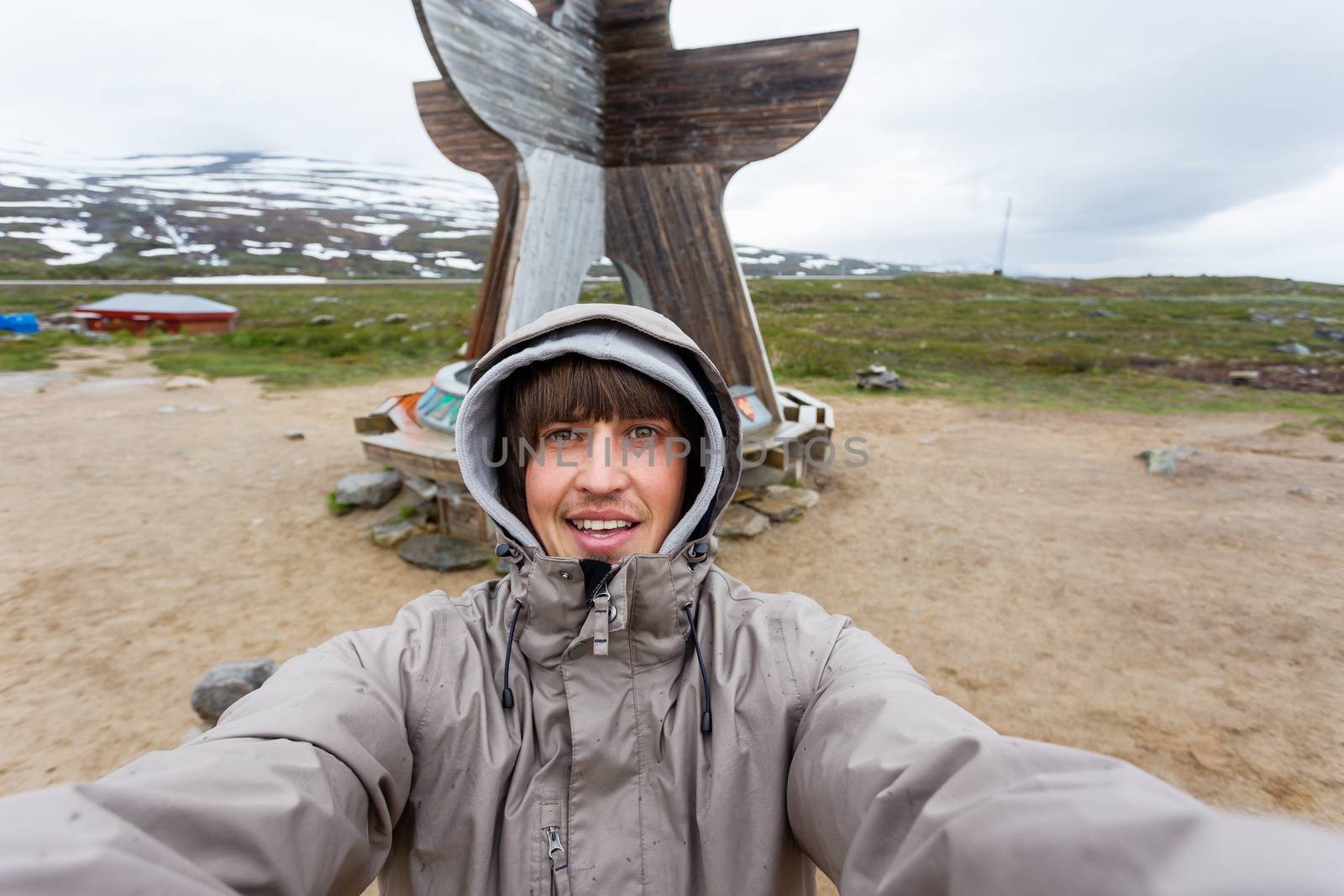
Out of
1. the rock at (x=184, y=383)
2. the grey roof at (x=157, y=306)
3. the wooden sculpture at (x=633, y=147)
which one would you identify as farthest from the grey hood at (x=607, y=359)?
the grey roof at (x=157, y=306)

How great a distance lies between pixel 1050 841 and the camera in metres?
0.64

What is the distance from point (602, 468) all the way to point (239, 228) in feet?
299

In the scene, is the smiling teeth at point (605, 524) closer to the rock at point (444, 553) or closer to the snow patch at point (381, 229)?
the rock at point (444, 553)

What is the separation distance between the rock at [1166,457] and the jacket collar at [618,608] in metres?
7.43

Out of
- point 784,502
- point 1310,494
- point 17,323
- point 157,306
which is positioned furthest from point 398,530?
point 157,306

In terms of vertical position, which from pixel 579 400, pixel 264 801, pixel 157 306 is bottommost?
pixel 157 306

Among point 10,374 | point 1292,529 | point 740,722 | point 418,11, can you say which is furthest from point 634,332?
point 10,374

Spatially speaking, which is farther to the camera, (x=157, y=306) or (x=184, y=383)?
(x=157, y=306)

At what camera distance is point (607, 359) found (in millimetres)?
1496

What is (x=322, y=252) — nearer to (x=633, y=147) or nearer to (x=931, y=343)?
(x=931, y=343)

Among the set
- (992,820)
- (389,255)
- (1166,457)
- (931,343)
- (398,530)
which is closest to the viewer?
(992,820)

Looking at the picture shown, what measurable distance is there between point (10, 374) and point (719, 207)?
13760mm

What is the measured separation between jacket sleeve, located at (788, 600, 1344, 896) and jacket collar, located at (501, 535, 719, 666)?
347 mm

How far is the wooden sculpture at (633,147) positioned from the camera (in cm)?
510
